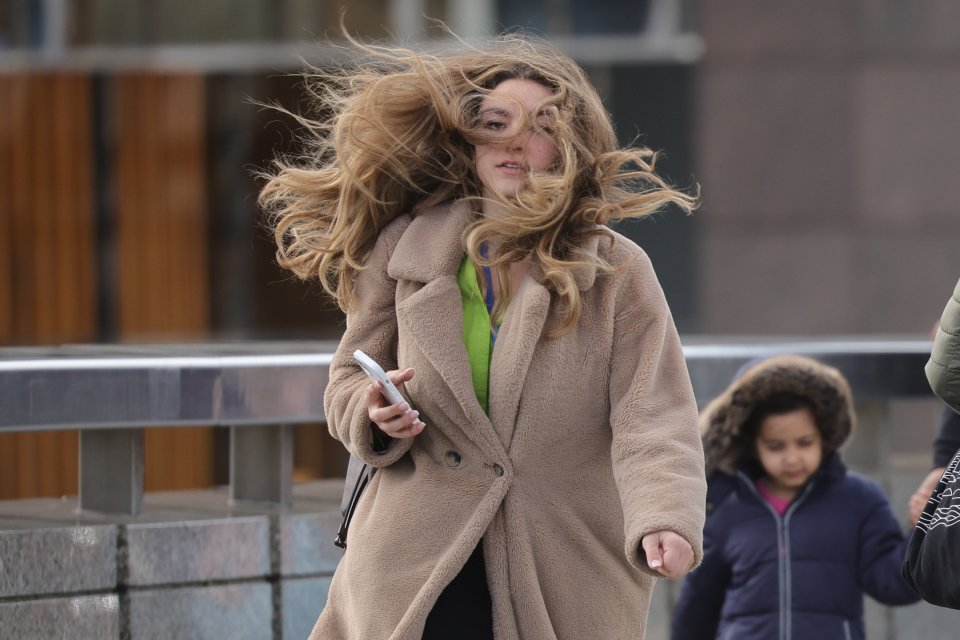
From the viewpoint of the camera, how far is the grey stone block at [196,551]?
4.45m

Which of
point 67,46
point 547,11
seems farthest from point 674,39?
point 67,46

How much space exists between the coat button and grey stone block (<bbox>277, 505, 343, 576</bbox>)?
1474mm

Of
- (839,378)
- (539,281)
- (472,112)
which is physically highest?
(472,112)

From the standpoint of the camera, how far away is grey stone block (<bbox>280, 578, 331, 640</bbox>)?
4.68m

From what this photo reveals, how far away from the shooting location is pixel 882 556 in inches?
180

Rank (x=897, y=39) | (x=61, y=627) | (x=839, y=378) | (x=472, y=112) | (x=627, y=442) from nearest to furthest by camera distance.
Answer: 1. (x=627, y=442)
2. (x=472, y=112)
3. (x=61, y=627)
4. (x=839, y=378)
5. (x=897, y=39)

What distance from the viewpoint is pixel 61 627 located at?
14.1ft

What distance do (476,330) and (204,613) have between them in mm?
1561

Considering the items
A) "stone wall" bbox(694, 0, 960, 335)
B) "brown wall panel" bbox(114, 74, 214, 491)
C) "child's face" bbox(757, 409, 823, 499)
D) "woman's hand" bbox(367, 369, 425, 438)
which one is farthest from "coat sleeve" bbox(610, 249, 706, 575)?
"brown wall panel" bbox(114, 74, 214, 491)

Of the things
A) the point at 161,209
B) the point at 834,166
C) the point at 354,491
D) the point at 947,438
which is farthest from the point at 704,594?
the point at 161,209

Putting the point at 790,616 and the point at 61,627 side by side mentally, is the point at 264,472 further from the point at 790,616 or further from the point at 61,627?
the point at 790,616

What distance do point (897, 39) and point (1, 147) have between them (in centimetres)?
727

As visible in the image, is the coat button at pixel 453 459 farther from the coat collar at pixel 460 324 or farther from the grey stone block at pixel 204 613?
the grey stone block at pixel 204 613

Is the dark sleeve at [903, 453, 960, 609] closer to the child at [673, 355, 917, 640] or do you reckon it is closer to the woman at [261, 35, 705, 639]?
the woman at [261, 35, 705, 639]
